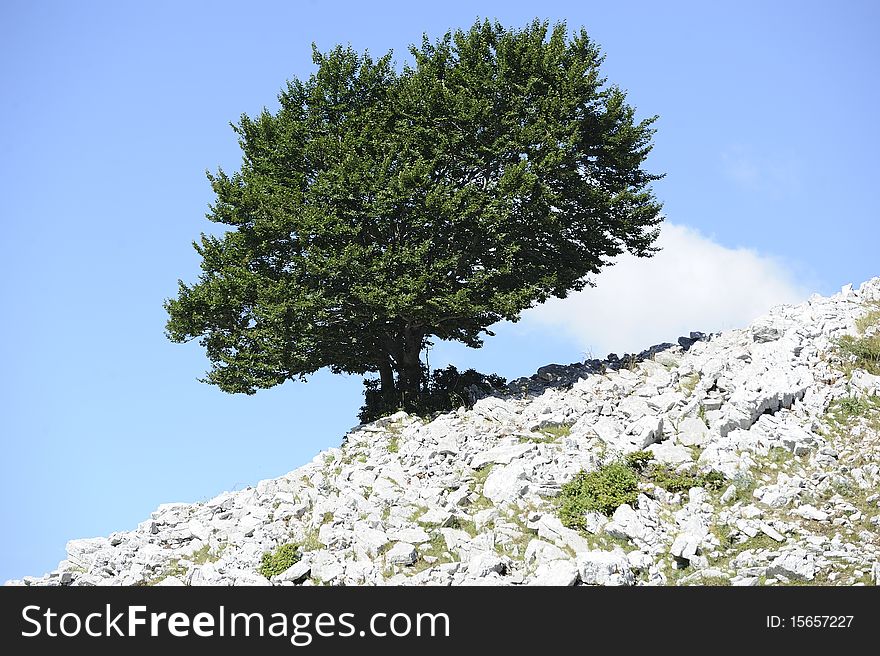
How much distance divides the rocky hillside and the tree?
14.4 feet

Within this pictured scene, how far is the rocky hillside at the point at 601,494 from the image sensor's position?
62.3ft

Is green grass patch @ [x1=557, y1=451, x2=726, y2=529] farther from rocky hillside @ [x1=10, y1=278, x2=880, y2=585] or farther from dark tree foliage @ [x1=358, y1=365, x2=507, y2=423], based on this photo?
dark tree foliage @ [x1=358, y1=365, x2=507, y2=423]

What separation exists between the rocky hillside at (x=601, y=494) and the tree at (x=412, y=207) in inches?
173

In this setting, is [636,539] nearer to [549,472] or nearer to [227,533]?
[549,472]

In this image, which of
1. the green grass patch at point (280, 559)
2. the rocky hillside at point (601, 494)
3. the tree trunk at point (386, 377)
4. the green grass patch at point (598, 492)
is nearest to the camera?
the rocky hillside at point (601, 494)

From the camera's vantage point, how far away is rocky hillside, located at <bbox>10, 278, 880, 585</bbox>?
1898cm

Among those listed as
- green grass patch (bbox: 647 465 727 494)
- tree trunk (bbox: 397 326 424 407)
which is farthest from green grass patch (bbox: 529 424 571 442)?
tree trunk (bbox: 397 326 424 407)

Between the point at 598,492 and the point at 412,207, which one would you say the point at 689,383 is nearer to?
the point at 598,492

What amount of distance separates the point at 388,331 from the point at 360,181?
6.50m

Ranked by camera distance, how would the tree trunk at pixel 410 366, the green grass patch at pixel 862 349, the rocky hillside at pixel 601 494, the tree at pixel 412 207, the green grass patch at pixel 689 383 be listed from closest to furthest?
1. the rocky hillside at pixel 601 494
2. the green grass patch at pixel 862 349
3. the green grass patch at pixel 689 383
4. the tree at pixel 412 207
5. the tree trunk at pixel 410 366

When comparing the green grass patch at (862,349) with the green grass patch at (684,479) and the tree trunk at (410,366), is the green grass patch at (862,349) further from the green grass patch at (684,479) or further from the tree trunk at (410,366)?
the tree trunk at (410,366)

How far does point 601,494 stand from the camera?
21.3 m

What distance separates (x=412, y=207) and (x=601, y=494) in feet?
45.7

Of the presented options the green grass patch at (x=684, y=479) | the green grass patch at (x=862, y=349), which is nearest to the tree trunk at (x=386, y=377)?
the green grass patch at (x=684, y=479)
